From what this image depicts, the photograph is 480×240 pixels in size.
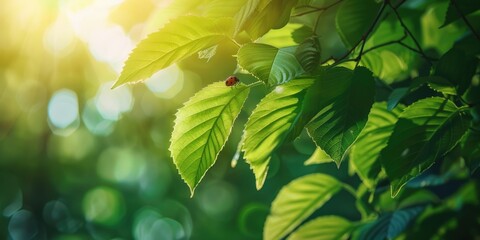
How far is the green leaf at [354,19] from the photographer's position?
81 centimetres

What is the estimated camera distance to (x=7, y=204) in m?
9.95

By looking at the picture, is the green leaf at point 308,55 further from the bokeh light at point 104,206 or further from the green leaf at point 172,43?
the bokeh light at point 104,206

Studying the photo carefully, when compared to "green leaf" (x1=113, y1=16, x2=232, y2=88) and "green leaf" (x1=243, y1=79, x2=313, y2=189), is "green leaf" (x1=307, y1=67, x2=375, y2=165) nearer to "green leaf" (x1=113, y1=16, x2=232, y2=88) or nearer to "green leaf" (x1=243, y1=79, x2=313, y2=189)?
"green leaf" (x1=243, y1=79, x2=313, y2=189)

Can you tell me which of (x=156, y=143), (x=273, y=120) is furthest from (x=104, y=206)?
(x=273, y=120)

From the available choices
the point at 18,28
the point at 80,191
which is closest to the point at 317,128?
the point at 18,28

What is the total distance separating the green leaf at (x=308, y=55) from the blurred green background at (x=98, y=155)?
3.76 m

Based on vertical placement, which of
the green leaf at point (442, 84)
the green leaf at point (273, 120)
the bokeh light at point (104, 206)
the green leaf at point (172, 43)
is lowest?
the bokeh light at point (104, 206)

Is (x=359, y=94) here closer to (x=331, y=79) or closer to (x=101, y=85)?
(x=331, y=79)

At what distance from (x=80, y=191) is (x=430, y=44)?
8735 millimetres

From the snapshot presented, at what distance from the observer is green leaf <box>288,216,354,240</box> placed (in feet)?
3.28

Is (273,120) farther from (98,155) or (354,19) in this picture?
Answer: (98,155)

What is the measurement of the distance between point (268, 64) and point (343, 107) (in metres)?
0.12

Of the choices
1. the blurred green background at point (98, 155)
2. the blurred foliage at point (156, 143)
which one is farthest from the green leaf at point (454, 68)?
the blurred green background at point (98, 155)

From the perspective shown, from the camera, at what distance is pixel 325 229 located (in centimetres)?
101
